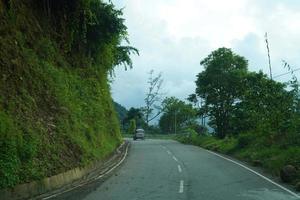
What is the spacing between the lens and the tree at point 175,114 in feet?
367

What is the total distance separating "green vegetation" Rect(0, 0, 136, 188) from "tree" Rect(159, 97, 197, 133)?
75659 mm

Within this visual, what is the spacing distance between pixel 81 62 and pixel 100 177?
14129 millimetres

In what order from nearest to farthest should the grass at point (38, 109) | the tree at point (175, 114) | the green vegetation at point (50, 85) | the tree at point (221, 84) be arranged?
the grass at point (38, 109) → the green vegetation at point (50, 85) → the tree at point (221, 84) → the tree at point (175, 114)

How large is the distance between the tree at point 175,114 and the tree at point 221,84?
5841 cm

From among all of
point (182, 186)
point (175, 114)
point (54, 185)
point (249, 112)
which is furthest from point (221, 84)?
point (175, 114)

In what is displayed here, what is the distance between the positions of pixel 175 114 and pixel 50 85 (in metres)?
91.0

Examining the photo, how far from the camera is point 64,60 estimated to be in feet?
92.9

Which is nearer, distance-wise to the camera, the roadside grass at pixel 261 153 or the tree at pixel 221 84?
the roadside grass at pixel 261 153

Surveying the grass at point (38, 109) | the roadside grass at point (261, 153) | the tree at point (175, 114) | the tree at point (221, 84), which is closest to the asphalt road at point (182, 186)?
the roadside grass at point (261, 153)

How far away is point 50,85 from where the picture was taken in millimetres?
22297

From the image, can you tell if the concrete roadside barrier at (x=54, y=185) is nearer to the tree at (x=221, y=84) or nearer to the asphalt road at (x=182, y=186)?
the asphalt road at (x=182, y=186)

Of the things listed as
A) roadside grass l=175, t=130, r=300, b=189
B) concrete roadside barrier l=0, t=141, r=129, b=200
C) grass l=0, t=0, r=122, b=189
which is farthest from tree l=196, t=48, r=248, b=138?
concrete roadside barrier l=0, t=141, r=129, b=200

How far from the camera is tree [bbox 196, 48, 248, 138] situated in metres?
50.8

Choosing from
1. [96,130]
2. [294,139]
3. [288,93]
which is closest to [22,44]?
[96,130]
